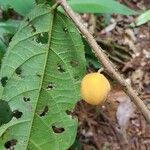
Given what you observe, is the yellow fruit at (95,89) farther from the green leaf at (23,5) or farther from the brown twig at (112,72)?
the green leaf at (23,5)

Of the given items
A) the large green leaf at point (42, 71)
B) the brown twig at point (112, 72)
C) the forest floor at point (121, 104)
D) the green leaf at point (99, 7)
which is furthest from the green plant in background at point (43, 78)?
the forest floor at point (121, 104)

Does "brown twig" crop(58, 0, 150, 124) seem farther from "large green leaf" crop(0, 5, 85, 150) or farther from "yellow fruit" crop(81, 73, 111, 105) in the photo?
"large green leaf" crop(0, 5, 85, 150)

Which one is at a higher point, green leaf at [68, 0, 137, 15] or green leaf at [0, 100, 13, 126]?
green leaf at [68, 0, 137, 15]

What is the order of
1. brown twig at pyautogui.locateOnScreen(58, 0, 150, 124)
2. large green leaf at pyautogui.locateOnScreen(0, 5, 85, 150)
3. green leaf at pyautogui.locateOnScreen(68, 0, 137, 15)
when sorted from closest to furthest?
brown twig at pyautogui.locateOnScreen(58, 0, 150, 124) < large green leaf at pyautogui.locateOnScreen(0, 5, 85, 150) < green leaf at pyautogui.locateOnScreen(68, 0, 137, 15)

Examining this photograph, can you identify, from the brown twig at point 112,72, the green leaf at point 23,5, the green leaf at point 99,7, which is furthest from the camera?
the green leaf at point 99,7

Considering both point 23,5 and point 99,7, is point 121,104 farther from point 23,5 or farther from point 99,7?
point 23,5

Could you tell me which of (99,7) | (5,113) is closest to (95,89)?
(5,113)

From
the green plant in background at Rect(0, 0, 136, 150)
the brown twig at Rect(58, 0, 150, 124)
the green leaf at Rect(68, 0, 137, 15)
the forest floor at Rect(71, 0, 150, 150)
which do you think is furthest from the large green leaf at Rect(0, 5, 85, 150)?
the forest floor at Rect(71, 0, 150, 150)
